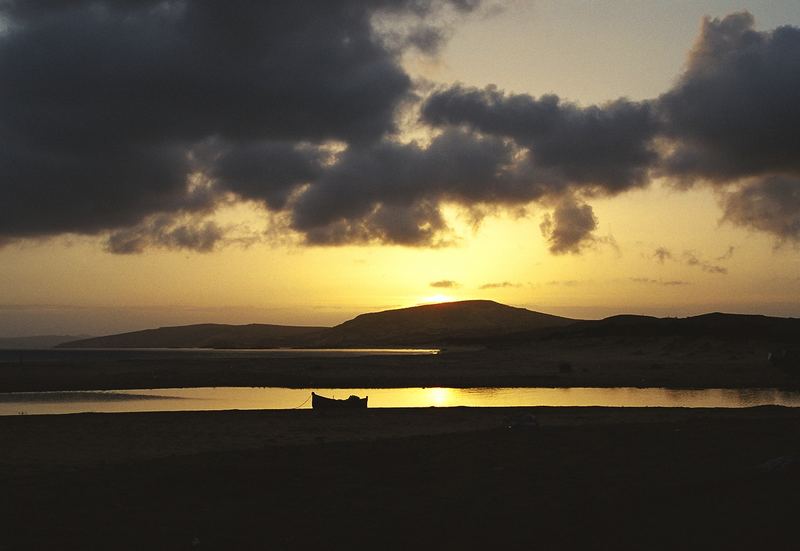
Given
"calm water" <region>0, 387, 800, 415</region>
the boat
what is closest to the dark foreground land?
the boat

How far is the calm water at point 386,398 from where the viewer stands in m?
44.1

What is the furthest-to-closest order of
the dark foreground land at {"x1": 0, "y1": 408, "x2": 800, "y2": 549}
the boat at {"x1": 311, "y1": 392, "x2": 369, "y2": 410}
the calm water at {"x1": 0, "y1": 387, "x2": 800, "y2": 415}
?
1. the calm water at {"x1": 0, "y1": 387, "x2": 800, "y2": 415}
2. the boat at {"x1": 311, "y1": 392, "x2": 369, "y2": 410}
3. the dark foreground land at {"x1": 0, "y1": 408, "x2": 800, "y2": 549}

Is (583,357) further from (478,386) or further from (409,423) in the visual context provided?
(409,423)

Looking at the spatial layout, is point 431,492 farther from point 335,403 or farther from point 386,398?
point 386,398

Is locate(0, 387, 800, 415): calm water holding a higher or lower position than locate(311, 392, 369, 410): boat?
lower

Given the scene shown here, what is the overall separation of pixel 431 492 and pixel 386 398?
3408 cm

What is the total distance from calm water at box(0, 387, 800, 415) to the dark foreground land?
1903 cm

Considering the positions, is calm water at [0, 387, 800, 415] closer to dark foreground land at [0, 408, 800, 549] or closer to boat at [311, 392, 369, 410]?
boat at [311, 392, 369, 410]

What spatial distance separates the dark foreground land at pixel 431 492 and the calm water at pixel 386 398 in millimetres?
19028

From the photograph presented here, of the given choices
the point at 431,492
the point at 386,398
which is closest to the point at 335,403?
the point at 386,398

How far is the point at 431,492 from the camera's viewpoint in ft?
54.6

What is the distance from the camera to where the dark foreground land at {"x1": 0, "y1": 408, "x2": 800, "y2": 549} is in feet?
43.3

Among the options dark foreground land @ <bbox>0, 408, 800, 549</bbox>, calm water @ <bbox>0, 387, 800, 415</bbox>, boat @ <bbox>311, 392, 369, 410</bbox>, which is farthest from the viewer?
calm water @ <bbox>0, 387, 800, 415</bbox>

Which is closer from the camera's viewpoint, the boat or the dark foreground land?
the dark foreground land
